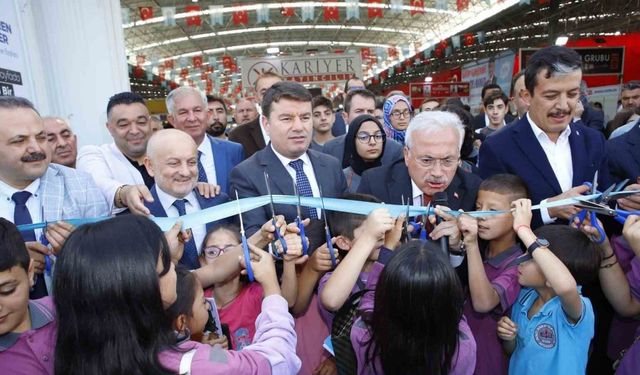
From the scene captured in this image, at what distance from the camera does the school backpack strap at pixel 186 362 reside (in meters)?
1.33

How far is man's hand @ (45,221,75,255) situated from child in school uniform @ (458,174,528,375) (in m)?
1.74

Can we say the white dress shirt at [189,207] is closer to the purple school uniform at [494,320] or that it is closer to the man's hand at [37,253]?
the man's hand at [37,253]

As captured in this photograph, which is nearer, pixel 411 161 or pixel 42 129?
pixel 42 129

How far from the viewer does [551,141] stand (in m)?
2.47

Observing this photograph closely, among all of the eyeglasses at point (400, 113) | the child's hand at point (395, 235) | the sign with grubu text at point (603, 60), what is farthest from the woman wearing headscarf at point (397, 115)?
the sign with grubu text at point (603, 60)

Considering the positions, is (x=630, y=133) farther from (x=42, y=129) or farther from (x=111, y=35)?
(x=111, y=35)

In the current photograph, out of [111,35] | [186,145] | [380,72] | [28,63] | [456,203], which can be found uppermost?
[380,72]

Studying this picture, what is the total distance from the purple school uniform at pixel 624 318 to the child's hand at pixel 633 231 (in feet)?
1.15

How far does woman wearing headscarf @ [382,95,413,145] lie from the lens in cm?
490

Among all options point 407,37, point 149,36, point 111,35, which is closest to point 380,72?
point 407,37

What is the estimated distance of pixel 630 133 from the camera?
2.53 meters

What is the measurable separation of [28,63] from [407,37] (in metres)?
32.0

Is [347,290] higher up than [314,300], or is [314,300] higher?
[347,290]

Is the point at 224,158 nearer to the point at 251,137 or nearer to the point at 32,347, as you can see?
the point at 251,137
